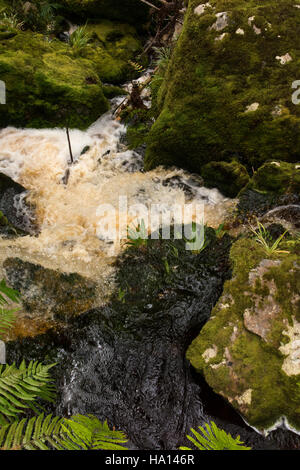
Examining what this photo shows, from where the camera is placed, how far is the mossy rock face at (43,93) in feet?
23.2

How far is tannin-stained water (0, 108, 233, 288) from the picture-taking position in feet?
15.1

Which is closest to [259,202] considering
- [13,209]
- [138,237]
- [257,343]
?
[138,237]

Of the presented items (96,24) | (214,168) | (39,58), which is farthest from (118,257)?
(96,24)

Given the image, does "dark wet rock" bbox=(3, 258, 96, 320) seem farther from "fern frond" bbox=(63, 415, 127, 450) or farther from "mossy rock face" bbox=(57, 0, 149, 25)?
"mossy rock face" bbox=(57, 0, 149, 25)

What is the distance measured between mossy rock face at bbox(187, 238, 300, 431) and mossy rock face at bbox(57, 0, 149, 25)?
9.64 metres

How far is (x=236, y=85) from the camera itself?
530 cm

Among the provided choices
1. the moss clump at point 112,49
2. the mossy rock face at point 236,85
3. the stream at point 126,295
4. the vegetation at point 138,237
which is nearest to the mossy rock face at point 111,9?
the moss clump at point 112,49

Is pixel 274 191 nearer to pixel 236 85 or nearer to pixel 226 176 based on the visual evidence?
pixel 226 176

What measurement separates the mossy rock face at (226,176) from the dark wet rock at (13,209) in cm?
302

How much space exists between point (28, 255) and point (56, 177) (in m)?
2.17

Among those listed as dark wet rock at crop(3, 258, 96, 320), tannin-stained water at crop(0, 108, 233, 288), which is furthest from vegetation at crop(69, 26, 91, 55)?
dark wet rock at crop(3, 258, 96, 320)

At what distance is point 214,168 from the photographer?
17.8 ft

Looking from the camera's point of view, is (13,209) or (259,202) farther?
(13,209)

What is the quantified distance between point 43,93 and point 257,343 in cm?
674
